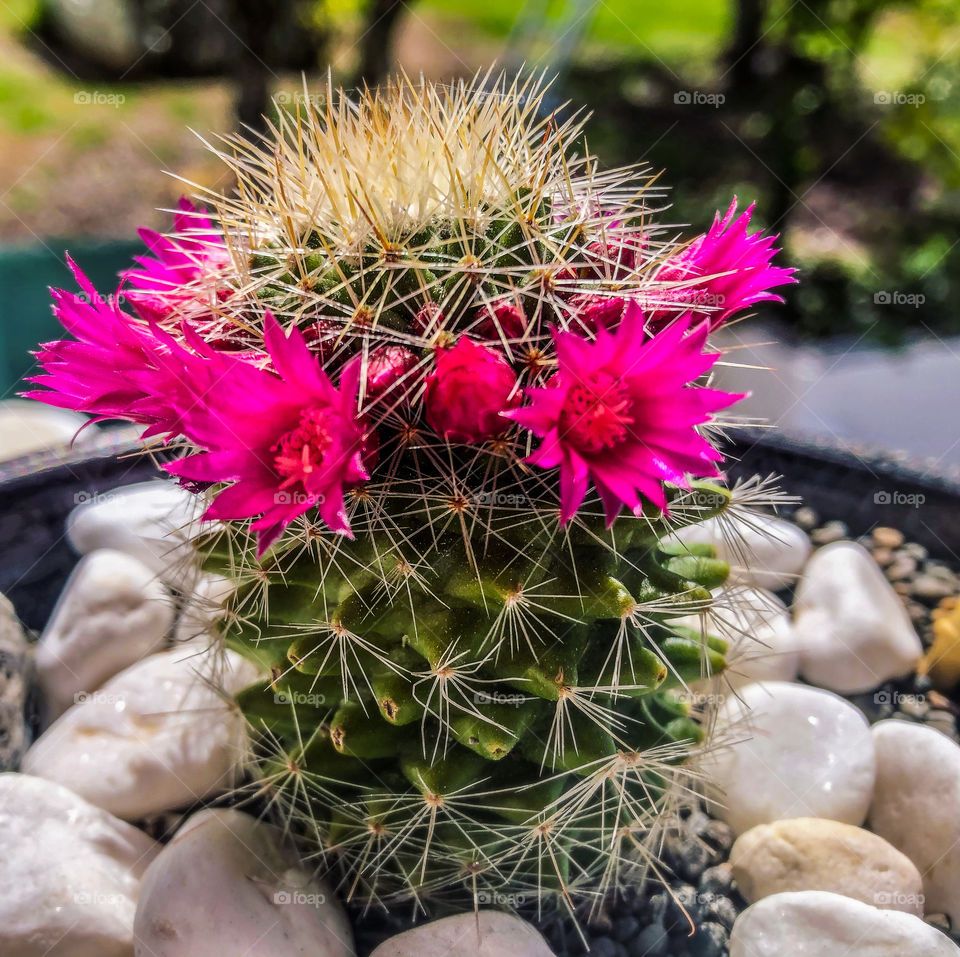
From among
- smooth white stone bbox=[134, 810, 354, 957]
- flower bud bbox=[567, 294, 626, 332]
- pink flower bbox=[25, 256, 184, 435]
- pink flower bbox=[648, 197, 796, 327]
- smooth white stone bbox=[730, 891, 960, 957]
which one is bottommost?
smooth white stone bbox=[730, 891, 960, 957]

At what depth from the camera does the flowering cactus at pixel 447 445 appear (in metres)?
0.55

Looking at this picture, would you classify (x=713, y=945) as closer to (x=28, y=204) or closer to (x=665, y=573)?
(x=665, y=573)

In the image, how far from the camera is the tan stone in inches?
32.3

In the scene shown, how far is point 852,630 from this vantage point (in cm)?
107

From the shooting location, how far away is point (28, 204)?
2.83 m

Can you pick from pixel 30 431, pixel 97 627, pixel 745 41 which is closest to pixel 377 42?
pixel 745 41

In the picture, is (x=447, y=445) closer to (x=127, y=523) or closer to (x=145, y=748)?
(x=145, y=748)

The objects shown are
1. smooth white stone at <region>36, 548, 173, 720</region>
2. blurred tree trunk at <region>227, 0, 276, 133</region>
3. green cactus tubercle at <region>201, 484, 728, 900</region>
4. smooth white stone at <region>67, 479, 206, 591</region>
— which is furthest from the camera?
blurred tree trunk at <region>227, 0, 276, 133</region>

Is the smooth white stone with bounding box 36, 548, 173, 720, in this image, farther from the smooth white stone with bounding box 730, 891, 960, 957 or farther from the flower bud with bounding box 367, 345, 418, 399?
the smooth white stone with bounding box 730, 891, 960, 957

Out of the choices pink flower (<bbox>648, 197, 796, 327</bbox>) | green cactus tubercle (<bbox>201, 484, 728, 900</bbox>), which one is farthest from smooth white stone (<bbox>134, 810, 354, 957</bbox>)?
pink flower (<bbox>648, 197, 796, 327</bbox>)

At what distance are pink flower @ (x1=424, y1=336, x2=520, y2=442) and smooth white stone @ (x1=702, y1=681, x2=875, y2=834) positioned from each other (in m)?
0.45

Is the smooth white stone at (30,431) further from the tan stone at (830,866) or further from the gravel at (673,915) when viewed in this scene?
the tan stone at (830,866)

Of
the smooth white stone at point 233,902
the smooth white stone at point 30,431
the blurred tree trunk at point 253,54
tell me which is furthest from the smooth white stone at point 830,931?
the blurred tree trunk at point 253,54

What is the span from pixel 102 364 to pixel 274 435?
16cm
